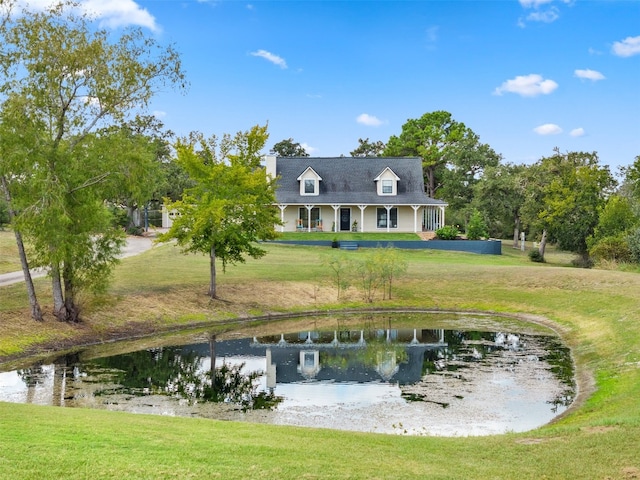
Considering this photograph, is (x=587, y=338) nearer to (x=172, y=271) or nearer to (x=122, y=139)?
(x=122, y=139)

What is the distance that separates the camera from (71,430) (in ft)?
37.1

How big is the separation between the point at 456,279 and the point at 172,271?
16318mm

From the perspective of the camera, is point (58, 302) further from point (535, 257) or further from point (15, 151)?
point (535, 257)

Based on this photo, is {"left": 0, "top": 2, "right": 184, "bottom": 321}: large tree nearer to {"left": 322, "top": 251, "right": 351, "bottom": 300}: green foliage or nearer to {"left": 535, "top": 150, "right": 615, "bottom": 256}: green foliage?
{"left": 322, "top": 251, "right": 351, "bottom": 300}: green foliage

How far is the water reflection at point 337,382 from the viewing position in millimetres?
17359

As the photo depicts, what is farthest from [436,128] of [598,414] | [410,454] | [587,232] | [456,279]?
[410,454]

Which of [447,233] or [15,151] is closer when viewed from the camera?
[15,151]

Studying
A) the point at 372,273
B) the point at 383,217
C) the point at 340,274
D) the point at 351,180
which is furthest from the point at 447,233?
the point at 372,273

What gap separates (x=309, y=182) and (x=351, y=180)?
4025mm

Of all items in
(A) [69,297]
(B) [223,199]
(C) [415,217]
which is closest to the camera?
(A) [69,297]

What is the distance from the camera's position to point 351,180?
63.2m

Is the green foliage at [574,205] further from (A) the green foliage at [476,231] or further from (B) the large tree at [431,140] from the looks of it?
(B) the large tree at [431,140]

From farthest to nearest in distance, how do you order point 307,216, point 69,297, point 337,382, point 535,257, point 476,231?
point 307,216
point 476,231
point 535,257
point 69,297
point 337,382

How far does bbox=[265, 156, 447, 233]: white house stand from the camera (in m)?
60.6
